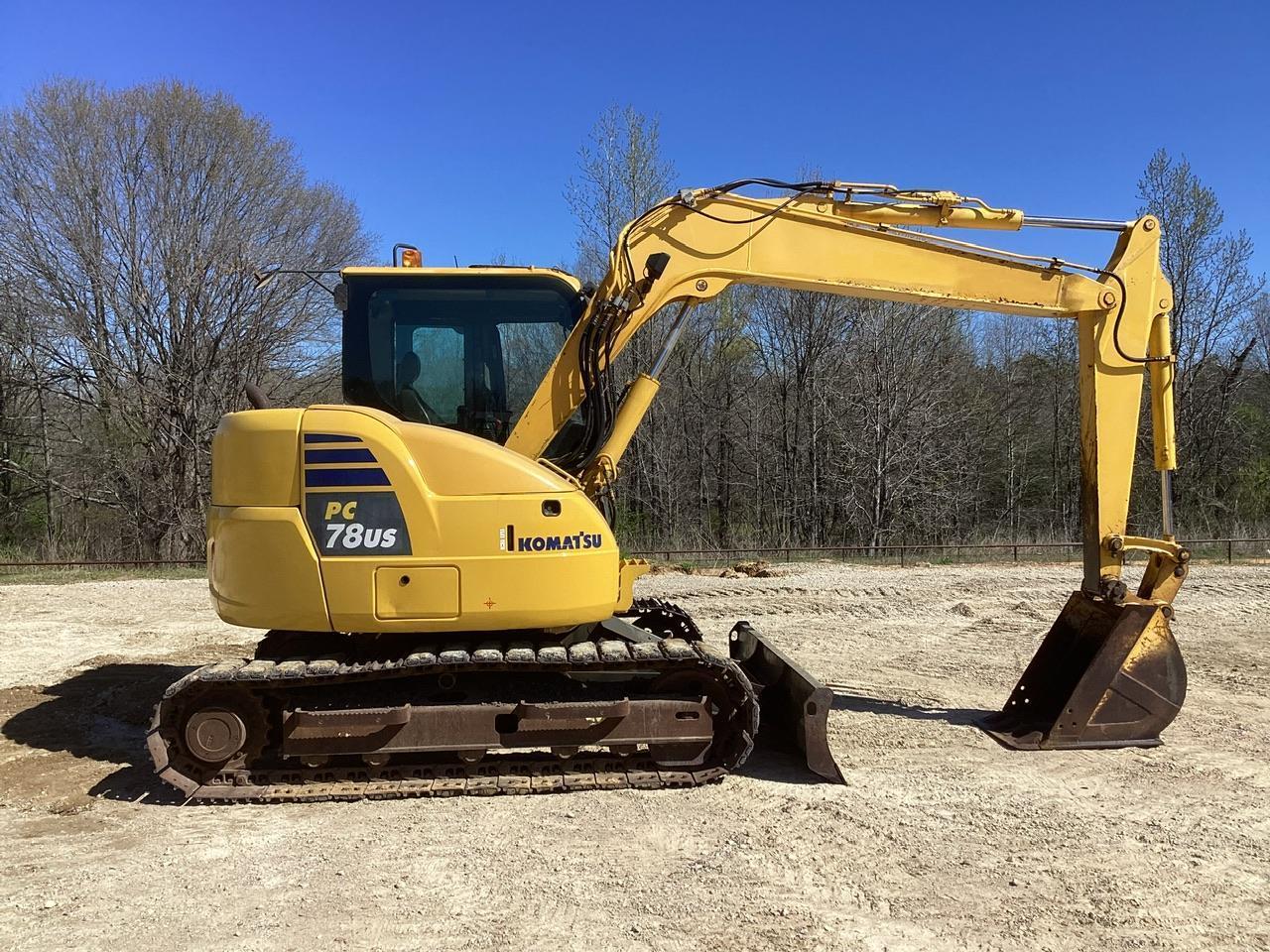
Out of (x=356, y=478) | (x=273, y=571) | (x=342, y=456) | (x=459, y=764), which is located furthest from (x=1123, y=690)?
(x=273, y=571)

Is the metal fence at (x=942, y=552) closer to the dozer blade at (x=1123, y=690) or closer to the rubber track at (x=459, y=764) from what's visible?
the dozer blade at (x=1123, y=690)

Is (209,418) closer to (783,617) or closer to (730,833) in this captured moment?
(783,617)

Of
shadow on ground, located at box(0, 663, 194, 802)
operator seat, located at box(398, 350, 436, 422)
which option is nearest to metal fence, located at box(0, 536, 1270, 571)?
shadow on ground, located at box(0, 663, 194, 802)

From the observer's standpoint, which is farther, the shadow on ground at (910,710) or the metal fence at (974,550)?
the metal fence at (974,550)

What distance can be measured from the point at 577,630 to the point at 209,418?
17.1 metres

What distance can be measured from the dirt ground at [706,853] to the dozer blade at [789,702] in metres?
0.21

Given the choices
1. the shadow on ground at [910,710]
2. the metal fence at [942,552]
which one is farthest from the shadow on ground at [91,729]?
the metal fence at [942,552]

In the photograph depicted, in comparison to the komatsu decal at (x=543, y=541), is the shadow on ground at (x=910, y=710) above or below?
below

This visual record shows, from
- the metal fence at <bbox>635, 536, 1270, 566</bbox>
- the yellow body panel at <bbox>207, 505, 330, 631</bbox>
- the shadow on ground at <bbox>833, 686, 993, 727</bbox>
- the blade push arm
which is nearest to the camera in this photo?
the yellow body panel at <bbox>207, 505, 330, 631</bbox>

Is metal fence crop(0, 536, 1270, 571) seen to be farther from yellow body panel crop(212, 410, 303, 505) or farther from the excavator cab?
yellow body panel crop(212, 410, 303, 505)

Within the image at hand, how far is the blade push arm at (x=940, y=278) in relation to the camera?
545 cm

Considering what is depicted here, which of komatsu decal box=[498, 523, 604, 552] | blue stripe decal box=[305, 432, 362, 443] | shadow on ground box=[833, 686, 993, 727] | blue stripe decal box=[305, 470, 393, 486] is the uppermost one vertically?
blue stripe decal box=[305, 432, 362, 443]

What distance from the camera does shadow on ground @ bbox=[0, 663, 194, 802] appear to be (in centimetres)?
497

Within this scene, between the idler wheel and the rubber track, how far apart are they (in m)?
0.10
